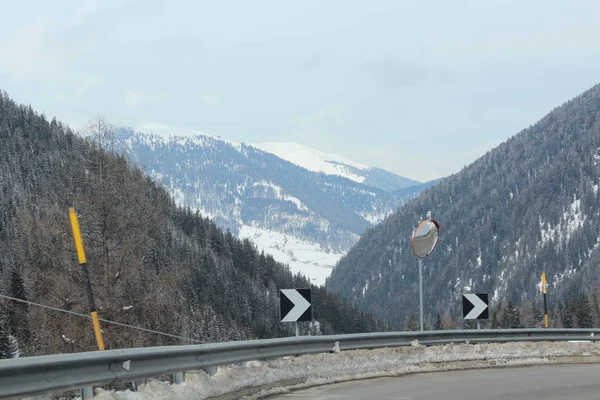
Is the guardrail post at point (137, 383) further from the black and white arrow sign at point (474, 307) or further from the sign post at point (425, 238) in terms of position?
the black and white arrow sign at point (474, 307)

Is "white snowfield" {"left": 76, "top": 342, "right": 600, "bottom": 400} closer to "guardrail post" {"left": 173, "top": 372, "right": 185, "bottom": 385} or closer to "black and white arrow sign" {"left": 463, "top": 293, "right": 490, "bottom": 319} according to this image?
"guardrail post" {"left": 173, "top": 372, "right": 185, "bottom": 385}

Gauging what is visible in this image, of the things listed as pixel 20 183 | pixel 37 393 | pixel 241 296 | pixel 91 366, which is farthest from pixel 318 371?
pixel 20 183

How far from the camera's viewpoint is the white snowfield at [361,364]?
Answer: 33.9 ft

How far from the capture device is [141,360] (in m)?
A: 9.41

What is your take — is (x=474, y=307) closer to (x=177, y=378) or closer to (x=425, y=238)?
(x=425, y=238)

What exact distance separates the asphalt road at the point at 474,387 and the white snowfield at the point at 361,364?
47cm

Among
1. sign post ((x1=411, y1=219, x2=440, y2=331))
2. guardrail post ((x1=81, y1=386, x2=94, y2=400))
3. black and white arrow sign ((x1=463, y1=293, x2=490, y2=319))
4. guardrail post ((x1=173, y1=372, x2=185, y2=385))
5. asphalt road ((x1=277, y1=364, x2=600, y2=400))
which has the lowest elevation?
asphalt road ((x1=277, y1=364, x2=600, y2=400))

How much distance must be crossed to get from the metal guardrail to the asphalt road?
2.99 ft

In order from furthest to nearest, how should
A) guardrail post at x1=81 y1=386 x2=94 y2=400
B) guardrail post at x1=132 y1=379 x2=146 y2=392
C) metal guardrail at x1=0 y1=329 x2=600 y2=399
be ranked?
guardrail post at x1=132 y1=379 x2=146 y2=392 → guardrail post at x1=81 y1=386 x2=94 y2=400 → metal guardrail at x1=0 y1=329 x2=600 y2=399

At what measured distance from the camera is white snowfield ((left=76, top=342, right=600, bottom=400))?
1034 cm

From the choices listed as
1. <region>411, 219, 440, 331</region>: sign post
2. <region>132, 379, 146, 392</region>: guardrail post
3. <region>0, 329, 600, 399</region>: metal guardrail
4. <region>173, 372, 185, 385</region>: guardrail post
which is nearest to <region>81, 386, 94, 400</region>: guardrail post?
<region>0, 329, 600, 399</region>: metal guardrail

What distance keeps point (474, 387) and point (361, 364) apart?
2.90 metres

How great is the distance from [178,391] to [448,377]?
689cm

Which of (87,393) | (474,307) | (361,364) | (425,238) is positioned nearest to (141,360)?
(87,393)
